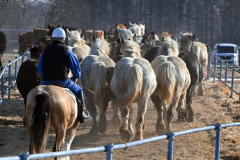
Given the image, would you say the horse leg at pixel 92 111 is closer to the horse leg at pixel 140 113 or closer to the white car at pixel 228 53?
the horse leg at pixel 140 113

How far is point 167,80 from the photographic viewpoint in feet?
25.7

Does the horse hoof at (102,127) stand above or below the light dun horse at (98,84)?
below

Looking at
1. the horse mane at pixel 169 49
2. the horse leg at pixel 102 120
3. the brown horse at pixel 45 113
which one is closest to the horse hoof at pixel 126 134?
the horse leg at pixel 102 120

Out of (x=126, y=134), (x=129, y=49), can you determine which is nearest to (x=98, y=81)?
(x=129, y=49)

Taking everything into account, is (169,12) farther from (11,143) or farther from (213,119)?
(11,143)

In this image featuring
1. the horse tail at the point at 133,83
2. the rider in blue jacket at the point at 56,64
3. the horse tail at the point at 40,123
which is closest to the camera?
the horse tail at the point at 40,123

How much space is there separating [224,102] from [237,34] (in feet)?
105

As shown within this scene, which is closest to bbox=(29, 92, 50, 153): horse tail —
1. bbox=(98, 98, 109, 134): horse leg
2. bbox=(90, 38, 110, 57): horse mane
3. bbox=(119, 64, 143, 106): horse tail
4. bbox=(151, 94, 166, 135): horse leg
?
bbox=(119, 64, 143, 106): horse tail

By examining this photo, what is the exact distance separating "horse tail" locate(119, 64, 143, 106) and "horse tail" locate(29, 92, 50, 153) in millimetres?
2788

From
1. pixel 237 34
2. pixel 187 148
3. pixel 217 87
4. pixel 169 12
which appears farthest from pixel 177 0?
pixel 187 148

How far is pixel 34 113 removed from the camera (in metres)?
4.57

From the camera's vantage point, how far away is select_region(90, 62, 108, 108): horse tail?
311 inches

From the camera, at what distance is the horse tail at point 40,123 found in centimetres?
450

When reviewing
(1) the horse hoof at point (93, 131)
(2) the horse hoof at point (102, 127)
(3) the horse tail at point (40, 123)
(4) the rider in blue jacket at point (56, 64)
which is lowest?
(1) the horse hoof at point (93, 131)
